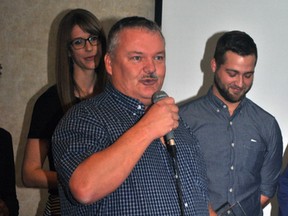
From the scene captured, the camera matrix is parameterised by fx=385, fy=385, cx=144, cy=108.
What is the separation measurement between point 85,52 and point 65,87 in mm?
197

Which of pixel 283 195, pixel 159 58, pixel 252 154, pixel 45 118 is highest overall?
pixel 159 58

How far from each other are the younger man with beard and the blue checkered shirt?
2.83 feet

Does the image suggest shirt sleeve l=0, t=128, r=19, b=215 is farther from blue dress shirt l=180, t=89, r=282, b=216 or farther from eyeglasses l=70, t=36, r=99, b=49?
blue dress shirt l=180, t=89, r=282, b=216

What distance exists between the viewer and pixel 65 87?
188 centimetres

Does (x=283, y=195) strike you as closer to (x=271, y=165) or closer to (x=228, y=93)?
(x=271, y=165)

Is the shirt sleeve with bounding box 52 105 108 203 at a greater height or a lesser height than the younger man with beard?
greater

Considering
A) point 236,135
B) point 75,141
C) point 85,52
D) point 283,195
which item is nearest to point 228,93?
point 236,135

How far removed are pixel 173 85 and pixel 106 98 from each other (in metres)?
1.59

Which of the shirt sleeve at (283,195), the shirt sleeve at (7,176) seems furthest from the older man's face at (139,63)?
the shirt sleeve at (283,195)

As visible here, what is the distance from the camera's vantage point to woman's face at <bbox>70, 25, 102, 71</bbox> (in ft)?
6.16

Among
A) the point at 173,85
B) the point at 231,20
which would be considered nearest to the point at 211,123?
the point at 173,85

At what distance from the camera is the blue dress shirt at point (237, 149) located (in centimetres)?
218

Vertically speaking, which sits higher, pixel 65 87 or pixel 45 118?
pixel 65 87

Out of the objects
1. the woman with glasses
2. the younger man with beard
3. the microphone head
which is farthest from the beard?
the microphone head
